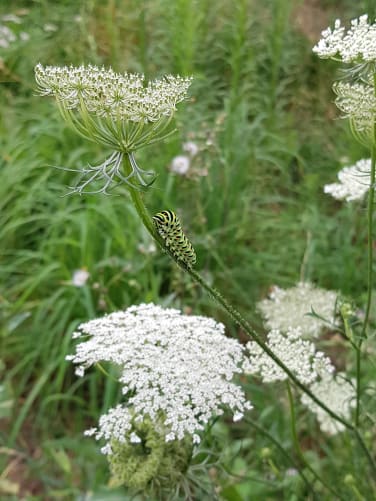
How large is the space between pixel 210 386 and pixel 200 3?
3199 mm

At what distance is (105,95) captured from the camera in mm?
836

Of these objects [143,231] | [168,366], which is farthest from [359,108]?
[143,231]

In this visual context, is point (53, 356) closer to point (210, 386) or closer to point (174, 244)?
point (210, 386)

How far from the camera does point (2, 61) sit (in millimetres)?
3758

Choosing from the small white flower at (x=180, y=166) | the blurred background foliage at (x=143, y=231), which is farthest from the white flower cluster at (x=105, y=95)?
the small white flower at (x=180, y=166)

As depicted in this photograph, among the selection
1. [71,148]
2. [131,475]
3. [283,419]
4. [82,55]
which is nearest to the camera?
[131,475]

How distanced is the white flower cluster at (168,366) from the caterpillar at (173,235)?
26 centimetres

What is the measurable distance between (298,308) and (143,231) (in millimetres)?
1273

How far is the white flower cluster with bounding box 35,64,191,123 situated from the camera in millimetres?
834

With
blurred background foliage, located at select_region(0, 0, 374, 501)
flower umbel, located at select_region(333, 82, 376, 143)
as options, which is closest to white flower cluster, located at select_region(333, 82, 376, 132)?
flower umbel, located at select_region(333, 82, 376, 143)

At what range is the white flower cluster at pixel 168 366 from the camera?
1.02 meters

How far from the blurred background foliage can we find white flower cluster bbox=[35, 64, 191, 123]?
3.78ft

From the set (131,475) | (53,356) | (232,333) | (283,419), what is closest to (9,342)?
(53,356)

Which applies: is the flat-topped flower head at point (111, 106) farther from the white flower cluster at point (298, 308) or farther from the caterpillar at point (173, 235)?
the white flower cluster at point (298, 308)
